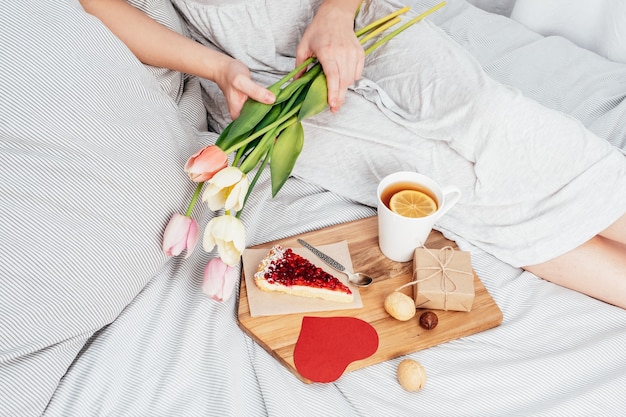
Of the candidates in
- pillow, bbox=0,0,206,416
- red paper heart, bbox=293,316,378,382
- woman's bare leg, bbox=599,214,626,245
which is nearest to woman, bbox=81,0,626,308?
woman's bare leg, bbox=599,214,626,245

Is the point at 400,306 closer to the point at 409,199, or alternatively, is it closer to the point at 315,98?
the point at 409,199

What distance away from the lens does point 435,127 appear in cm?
117

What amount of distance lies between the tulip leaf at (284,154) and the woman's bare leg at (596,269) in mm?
502

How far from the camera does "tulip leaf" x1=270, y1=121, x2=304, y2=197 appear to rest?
1068mm

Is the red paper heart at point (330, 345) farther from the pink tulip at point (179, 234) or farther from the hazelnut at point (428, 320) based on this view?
the pink tulip at point (179, 234)

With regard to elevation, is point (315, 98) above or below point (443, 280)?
above

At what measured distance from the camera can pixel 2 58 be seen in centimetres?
89

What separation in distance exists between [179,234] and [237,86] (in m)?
0.30

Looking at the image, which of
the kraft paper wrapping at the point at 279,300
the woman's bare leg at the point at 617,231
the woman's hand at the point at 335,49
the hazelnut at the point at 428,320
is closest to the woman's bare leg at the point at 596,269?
the woman's bare leg at the point at 617,231

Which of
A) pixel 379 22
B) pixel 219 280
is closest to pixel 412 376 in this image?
pixel 219 280

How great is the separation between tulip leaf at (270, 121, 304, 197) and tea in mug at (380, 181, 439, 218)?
0.18m

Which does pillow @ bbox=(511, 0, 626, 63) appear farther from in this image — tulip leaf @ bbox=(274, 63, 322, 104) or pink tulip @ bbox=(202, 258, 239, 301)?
pink tulip @ bbox=(202, 258, 239, 301)

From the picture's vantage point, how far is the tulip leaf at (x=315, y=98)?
3.53 ft

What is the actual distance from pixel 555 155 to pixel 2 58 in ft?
2.99
